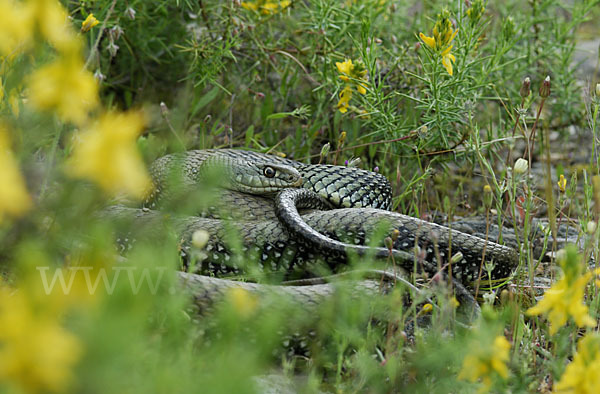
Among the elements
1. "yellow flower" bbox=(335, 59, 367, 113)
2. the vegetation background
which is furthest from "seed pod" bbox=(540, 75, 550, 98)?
"yellow flower" bbox=(335, 59, 367, 113)

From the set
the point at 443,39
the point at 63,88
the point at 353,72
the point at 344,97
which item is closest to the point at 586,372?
the point at 63,88

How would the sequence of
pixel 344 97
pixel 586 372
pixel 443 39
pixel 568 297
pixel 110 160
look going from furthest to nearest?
1. pixel 344 97
2. pixel 443 39
3. pixel 568 297
4. pixel 586 372
5. pixel 110 160

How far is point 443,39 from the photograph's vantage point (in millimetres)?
3645

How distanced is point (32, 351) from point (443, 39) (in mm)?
2977

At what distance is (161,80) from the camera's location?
5.40m

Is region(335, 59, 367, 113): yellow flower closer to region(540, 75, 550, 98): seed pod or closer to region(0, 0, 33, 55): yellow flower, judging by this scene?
region(540, 75, 550, 98): seed pod

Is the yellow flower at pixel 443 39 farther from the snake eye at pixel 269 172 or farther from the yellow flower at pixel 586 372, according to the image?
the yellow flower at pixel 586 372

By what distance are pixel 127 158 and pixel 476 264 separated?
2348 mm

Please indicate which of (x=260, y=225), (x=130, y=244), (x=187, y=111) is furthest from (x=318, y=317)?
(x=187, y=111)

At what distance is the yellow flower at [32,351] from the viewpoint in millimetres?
1109

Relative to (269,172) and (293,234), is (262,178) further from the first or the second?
(293,234)

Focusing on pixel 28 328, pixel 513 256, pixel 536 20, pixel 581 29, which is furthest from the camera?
pixel 581 29

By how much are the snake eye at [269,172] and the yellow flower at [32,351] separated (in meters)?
2.89

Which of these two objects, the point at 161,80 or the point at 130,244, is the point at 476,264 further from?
the point at 161,80
